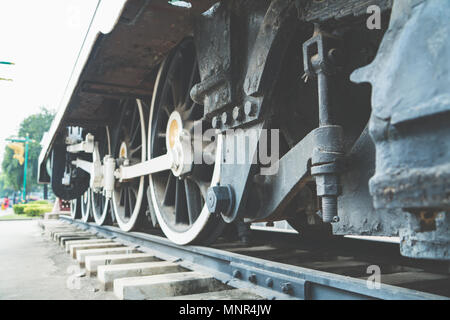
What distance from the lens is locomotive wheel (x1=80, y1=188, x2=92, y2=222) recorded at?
6.04 metres

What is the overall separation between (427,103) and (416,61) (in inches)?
3.9

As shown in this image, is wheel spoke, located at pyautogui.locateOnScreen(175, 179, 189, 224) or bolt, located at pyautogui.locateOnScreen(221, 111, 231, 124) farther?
wheel spoke, located at pyautogui.locateOnScreen(175, 179, 189, 224)

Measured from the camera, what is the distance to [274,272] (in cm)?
170

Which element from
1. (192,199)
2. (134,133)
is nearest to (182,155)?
(192,199)

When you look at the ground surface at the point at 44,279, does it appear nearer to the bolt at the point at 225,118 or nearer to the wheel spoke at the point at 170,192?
→ the wheel spoke at the point at 170,192

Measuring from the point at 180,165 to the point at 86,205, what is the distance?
4.43m

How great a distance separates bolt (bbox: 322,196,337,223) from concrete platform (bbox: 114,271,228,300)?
2.90 feet

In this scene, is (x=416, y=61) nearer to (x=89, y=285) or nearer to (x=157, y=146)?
(x=89, y=285)

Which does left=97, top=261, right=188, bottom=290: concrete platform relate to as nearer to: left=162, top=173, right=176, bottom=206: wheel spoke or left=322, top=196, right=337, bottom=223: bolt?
left=162, top=173, right=176, bottom=206: wheel spoke

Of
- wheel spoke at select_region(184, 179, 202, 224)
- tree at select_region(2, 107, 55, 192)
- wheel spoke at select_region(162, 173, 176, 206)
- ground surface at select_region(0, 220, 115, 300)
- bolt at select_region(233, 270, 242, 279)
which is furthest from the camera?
tree at select_region(2, 107, 55, 192)

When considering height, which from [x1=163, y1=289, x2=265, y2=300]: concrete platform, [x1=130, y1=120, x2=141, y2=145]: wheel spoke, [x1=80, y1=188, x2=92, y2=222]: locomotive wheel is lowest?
[x1=163, y1=289, x2=265, y2=300]: concrete platform

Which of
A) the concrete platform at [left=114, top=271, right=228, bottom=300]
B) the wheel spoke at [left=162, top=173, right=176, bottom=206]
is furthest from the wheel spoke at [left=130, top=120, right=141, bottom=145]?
the concrete platform at [left=114, top=271, right=228, bottom=300]

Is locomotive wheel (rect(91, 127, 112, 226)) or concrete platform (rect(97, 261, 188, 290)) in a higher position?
locomotive wheel (rect(91, 127, 112, 226))
